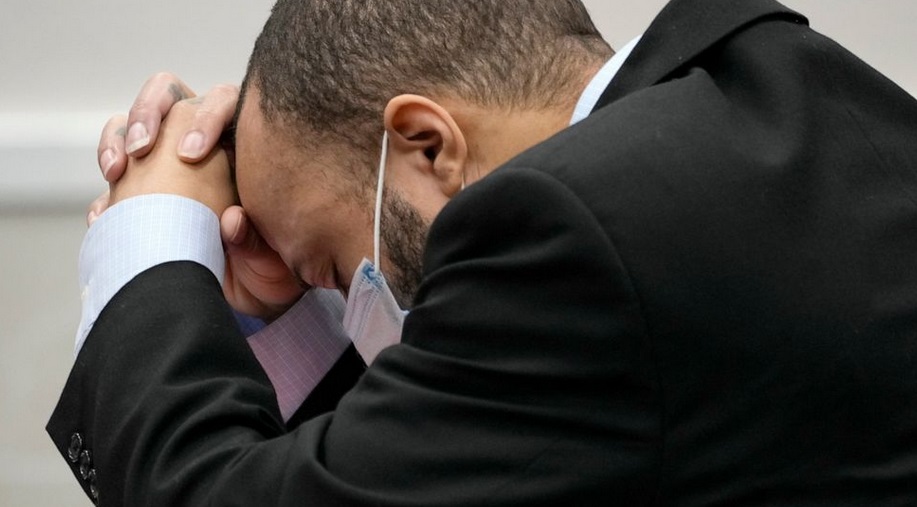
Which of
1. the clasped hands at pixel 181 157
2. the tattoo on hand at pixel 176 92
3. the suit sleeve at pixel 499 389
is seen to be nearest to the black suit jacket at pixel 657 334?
the suit sleeve at pixel 499 389

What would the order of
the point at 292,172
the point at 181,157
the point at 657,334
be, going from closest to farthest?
the point at 657,334 < the point at 292,172 < the point at 181,157

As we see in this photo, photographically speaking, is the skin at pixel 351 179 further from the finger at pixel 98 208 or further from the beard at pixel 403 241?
the finger at pixel 98 208

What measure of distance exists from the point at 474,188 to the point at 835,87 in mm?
287

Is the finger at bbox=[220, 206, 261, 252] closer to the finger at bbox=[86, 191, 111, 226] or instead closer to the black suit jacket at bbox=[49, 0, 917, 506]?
the finger at bbox=[86, 191, 111, 226]

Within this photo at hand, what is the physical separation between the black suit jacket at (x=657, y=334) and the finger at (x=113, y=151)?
388 millimetres

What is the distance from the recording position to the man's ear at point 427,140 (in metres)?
1.00

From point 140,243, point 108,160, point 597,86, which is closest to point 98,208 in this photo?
point 108,160

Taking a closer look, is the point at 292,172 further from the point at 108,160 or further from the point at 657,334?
the point at 657,334

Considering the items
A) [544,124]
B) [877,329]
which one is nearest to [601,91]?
[544,124]

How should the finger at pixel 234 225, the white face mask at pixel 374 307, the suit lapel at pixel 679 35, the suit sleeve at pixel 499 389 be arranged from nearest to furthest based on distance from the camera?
the suit sleeve at pixel 499 389 < the suit lapel at pixel 679 35 < the white face mask at pixel 374 307 < the finger at pixel 234 225

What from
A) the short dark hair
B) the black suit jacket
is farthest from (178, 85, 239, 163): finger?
the black suit jacket

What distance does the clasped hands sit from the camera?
3.96 feet

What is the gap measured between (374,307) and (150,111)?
299mm

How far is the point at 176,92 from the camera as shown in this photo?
4.28ft
